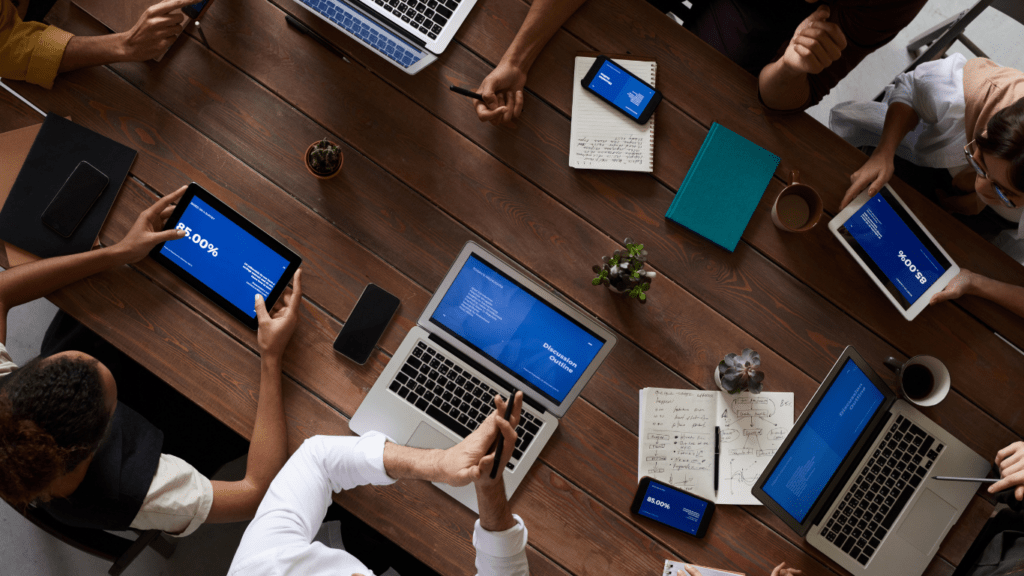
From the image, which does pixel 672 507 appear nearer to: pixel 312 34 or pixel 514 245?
pixel 514 245

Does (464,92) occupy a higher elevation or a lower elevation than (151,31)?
higher

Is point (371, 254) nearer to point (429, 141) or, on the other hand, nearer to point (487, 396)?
point (429, 141)

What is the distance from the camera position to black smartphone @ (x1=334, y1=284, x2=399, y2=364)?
4.37 ft

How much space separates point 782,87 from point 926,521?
1.14m

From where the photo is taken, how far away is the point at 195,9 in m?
1.39

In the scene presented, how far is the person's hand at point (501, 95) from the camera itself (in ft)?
4.47

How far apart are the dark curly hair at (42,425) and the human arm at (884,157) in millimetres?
1817

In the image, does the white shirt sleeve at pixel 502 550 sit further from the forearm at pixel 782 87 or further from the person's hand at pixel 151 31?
the person's hand at pixel 151 31

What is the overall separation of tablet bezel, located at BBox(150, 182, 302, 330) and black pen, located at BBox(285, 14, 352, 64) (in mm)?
462

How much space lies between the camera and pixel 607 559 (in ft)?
4.40

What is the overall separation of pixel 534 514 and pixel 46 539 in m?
1.82

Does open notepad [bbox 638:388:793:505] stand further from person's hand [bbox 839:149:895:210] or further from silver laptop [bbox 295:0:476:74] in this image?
silver laptop [bbox 295:0:476:74]

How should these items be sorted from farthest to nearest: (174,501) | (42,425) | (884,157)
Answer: (884,157)
(174,501)
(42,425)

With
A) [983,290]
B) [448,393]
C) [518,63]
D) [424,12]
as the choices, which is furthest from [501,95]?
[983,290]
